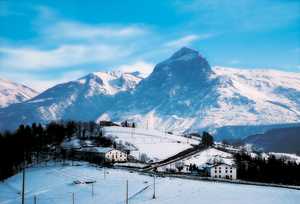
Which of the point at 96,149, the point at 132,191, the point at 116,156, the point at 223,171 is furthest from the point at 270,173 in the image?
the point at 96,149

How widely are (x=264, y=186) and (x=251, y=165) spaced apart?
39.0 metres

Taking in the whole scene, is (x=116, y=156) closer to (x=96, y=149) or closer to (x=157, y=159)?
(x=96, y=149)

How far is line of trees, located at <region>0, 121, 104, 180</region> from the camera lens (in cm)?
11138

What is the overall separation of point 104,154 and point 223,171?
40455mm

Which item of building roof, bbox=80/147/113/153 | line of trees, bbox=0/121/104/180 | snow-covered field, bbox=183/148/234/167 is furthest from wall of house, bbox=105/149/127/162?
snow-covered field, bbox=183/148/234/167

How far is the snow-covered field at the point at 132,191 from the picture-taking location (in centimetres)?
8038

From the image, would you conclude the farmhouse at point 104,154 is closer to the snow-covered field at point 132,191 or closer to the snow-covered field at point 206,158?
the snow-covered field at point 206,158

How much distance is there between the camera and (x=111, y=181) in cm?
9638

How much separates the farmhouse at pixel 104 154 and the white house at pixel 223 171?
34.8 metres

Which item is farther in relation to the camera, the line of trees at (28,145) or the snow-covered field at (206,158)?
the snow-covered field at (206,158)

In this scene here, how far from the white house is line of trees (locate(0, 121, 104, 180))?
141 ft

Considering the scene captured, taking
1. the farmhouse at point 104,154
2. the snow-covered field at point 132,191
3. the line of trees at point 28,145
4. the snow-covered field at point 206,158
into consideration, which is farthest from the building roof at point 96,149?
the snow-covered field at point 132,191

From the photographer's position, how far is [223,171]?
118875 millimetres

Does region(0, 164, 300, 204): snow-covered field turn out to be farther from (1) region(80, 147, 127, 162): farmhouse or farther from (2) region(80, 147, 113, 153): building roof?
(2) region(80, 147, 113, 153): building roof
